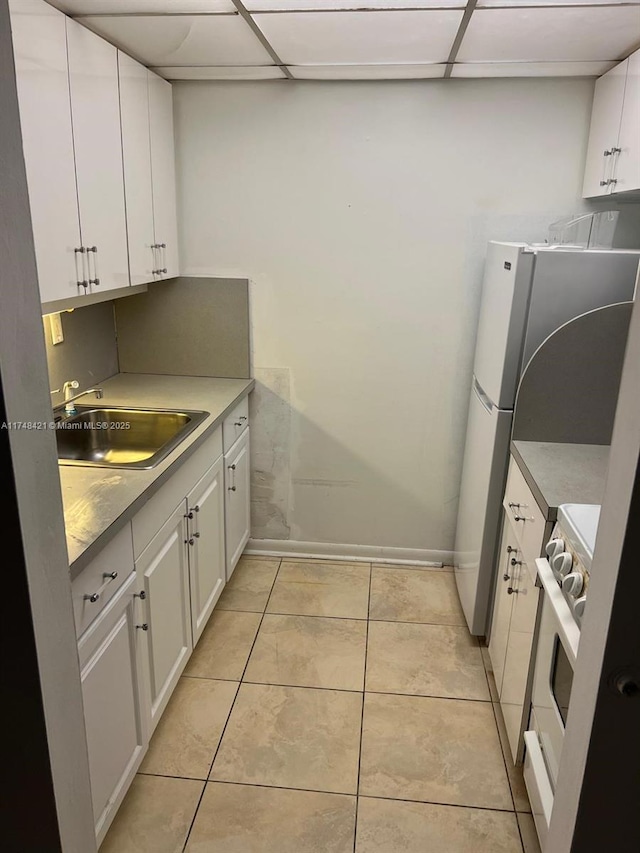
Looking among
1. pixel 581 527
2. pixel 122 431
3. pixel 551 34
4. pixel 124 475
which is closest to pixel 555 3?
pixel 551 34

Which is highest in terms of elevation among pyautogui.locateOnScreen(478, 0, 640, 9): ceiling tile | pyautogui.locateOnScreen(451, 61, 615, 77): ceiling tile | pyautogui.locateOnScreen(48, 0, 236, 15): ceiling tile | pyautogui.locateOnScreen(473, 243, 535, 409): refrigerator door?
pyautogui.locateOnScreen(478, 0, 640, 9): ceiling tile

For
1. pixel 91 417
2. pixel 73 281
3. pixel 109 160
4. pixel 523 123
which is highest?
pixel 523 123

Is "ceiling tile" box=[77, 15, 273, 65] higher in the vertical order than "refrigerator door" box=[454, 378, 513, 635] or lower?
higher

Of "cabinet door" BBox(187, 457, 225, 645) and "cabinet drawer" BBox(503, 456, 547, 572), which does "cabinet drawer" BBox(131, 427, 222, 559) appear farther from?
"cabinet drawer" BBox(503, 456, 547, 572)

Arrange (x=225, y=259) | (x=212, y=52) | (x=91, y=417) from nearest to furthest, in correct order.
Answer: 1. (x=212, y=52)
2. (x=91, y=417)
3. (x=225, y=259)

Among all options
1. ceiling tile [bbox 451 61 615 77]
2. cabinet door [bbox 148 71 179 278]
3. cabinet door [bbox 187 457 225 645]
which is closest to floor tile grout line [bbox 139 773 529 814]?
cabinet door [bbox 187 457 225 645]

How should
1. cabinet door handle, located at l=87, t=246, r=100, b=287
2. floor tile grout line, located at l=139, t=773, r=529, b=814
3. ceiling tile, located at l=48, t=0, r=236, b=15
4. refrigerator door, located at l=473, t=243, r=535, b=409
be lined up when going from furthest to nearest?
refrigerator door, located at l=473, t=243, r=535, b=409
cabinet door handle, located at l=87, t=246, r=100, b=287
floor tile grout line, located at l=139, t=773, r=529, b=814
ceiling tile, located at l=48, t=0, r=236, b=15

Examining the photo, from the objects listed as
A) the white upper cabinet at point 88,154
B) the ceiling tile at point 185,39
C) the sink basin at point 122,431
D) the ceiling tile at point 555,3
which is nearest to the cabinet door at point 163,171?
the white upper cabinet at point 88,154

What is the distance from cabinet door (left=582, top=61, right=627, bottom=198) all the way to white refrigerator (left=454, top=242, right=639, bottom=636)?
433mm

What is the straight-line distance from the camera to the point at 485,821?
1897mm

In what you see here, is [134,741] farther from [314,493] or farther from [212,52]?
[212,52]

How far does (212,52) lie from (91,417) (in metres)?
1.44

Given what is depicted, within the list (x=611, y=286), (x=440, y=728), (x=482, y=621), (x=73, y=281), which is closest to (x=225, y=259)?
(x=73, y=281)

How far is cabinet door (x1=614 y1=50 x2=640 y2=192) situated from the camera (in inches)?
83.4
